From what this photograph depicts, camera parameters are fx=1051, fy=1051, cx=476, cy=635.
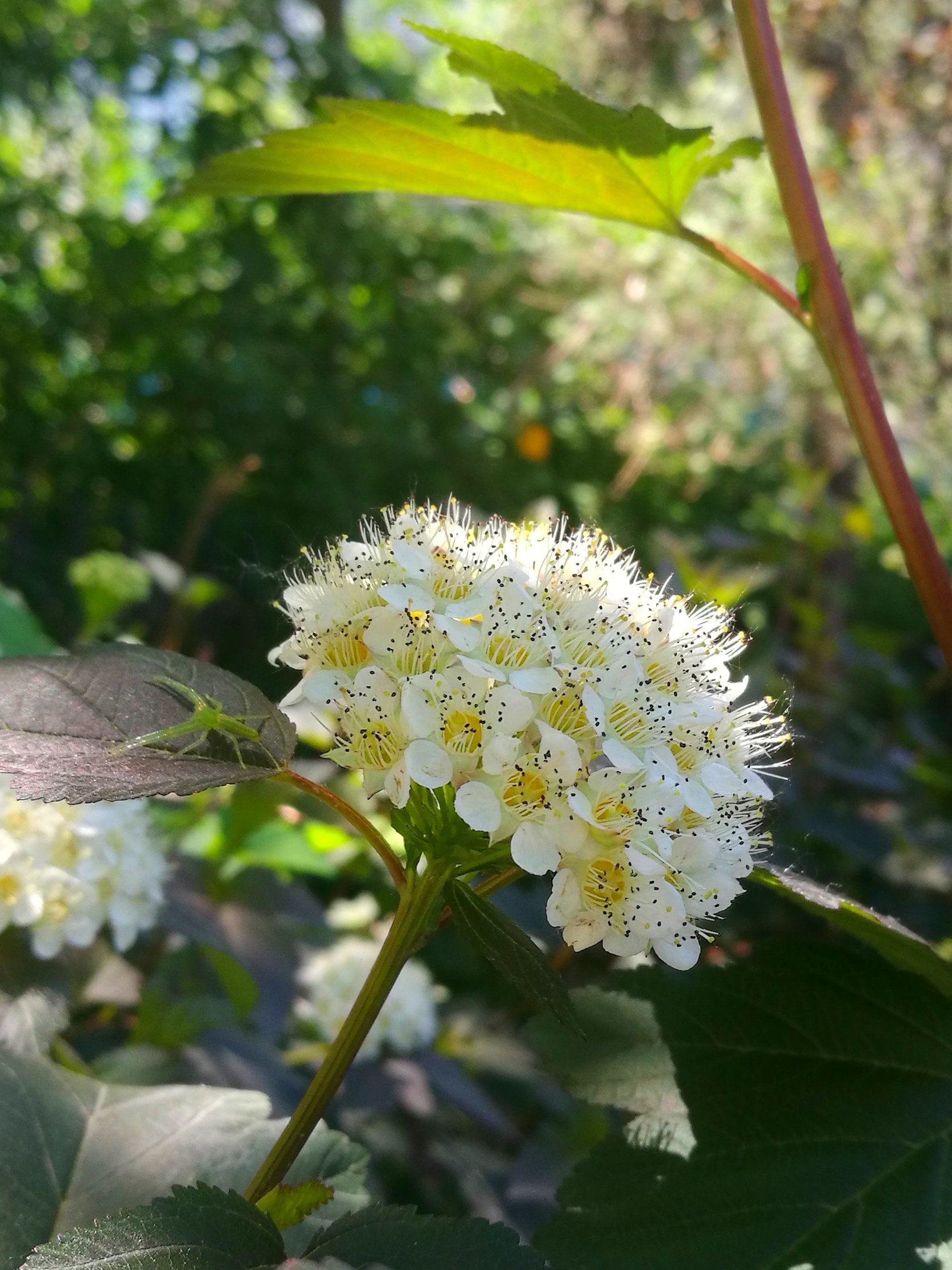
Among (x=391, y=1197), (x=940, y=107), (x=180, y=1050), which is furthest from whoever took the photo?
(x=940, y=107)

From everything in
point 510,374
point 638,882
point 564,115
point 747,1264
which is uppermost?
point 510,374

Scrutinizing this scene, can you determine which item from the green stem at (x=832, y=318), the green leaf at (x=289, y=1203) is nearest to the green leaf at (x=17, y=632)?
the green leaf at (x=289, y=1203)

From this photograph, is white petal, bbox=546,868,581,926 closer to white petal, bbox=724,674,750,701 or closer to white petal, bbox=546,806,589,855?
white petal, bbox=546,806,589,855

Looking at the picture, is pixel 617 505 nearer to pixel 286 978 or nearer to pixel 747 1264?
pixel 286 978

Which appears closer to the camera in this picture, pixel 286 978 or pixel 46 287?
pixel 286 978

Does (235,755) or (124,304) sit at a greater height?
(124,304)

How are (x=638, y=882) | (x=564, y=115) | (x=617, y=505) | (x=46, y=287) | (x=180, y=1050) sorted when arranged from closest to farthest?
1. (x=638, y=882)
2. (x=564, y=115)
3. (x=180, y=1050)
4. (x=46, y=287)
5. (x=617, y=505)

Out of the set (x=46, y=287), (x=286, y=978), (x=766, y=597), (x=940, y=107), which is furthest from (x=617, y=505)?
(x=286, y=978)

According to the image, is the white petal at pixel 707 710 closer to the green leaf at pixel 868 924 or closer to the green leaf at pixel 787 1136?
the green leaf at pixel 868 924
